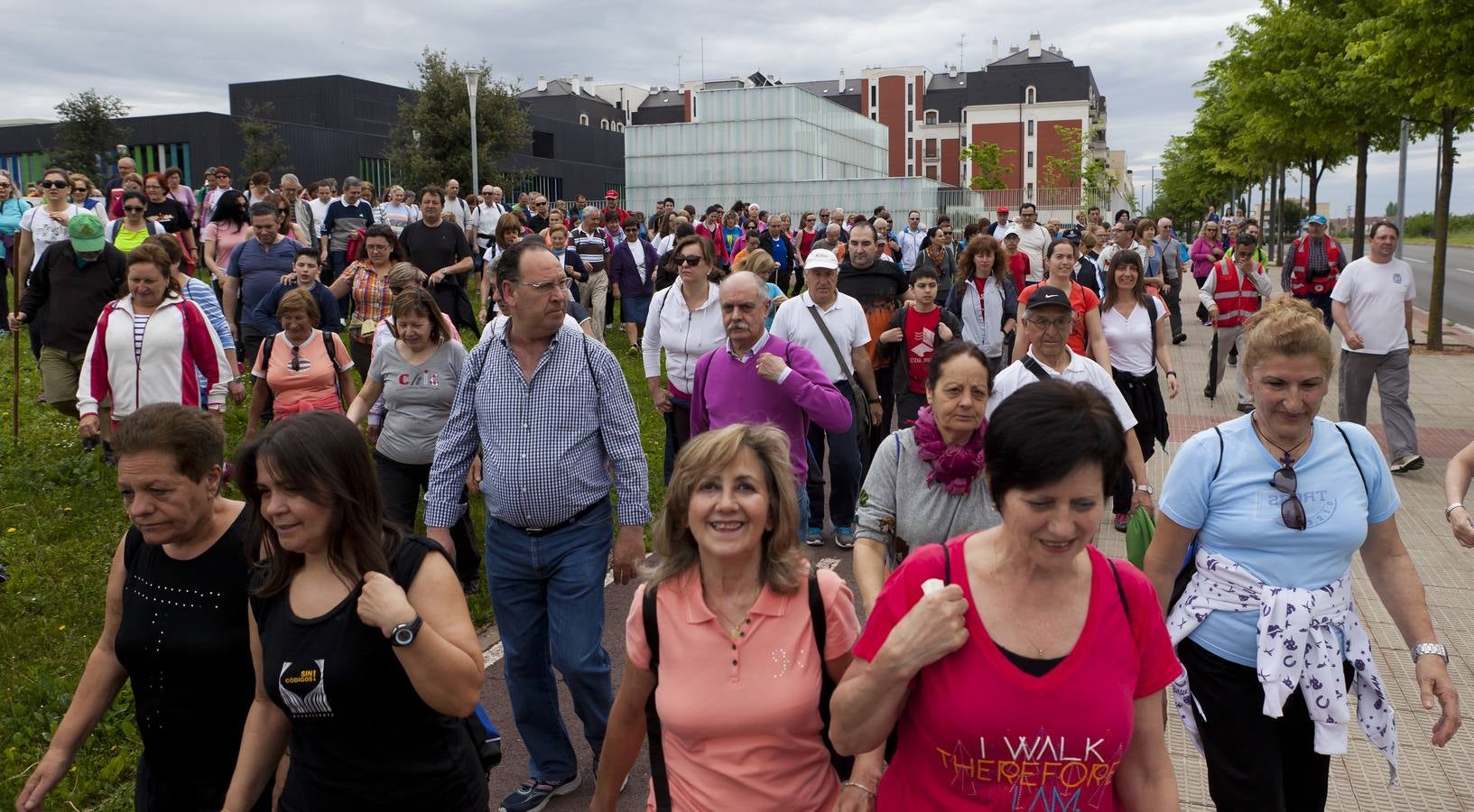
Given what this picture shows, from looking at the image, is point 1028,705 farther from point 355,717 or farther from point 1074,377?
point 1074,377

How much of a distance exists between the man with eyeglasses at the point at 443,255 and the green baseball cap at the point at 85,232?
3003mm

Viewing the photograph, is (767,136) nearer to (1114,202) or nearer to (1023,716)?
(1023,716)

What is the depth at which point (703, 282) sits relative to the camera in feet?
25.4

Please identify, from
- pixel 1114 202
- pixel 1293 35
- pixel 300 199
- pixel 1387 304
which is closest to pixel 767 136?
pixel 1293 35

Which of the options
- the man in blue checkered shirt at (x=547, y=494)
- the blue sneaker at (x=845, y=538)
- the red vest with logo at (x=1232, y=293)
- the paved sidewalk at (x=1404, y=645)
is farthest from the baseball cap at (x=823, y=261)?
the red vest with logo at (x=1232, y=293)

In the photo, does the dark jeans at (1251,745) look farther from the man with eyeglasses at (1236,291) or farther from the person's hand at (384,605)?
the man with eyeglasses at (1236,291)

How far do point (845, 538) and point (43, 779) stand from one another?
5479 millimetres

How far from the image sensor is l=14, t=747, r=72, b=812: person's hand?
123 inches

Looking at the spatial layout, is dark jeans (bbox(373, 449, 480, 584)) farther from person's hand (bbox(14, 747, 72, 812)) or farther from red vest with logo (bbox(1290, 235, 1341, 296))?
red vest with logo (bbox(1290, 235, 1341, 296))

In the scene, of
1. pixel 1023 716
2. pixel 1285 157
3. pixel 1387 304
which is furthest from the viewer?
pixel 1285 157

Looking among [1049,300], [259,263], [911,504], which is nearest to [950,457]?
[911,504]

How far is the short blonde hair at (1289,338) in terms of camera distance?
10.6 feet

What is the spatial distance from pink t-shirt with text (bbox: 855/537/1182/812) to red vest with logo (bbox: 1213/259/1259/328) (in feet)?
38.4

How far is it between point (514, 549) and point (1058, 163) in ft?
243
